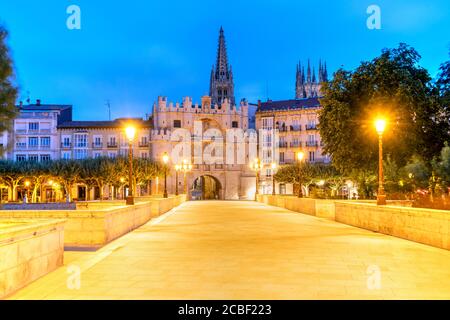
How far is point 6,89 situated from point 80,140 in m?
45.5

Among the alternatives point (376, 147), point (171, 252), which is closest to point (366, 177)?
point (376, 147)

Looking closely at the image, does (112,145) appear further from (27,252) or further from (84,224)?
(27,252)

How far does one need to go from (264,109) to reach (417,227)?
74328mm

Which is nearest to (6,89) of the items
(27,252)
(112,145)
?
(27,252)

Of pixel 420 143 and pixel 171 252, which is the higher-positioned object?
pixel 420 143

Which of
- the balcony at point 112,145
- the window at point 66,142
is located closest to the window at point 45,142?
the window at point 66,142

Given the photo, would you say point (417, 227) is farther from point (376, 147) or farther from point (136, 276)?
point (376, 147)

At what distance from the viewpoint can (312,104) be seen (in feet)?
279

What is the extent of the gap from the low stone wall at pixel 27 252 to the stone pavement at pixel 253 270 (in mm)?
187

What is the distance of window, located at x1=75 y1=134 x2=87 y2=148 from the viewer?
253ft

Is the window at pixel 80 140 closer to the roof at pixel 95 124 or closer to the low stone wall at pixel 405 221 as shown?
the roof at pixel 95 124

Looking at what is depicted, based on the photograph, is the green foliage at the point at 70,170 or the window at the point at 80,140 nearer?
the green foliage at the point at 70,170

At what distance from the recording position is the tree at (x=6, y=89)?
104 ft

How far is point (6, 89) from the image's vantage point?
106ft
